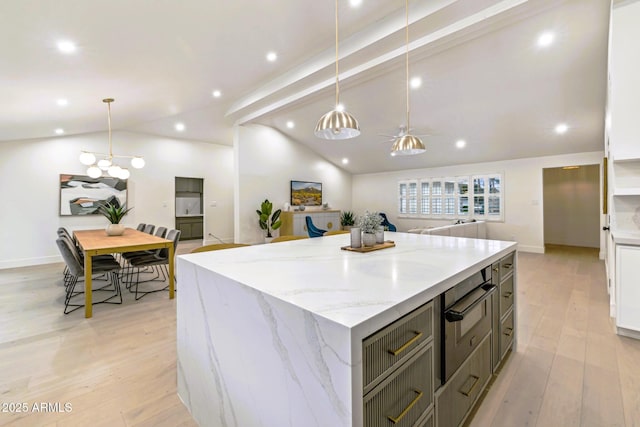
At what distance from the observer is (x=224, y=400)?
1.34 meters

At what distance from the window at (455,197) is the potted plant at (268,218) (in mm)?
4105

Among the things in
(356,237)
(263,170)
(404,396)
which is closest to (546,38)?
(356,237)

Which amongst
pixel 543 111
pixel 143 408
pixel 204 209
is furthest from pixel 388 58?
pixel 204 209

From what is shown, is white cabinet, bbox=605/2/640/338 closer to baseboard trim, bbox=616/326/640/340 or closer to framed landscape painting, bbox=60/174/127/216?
baseboard trim, bbox=616/326/640/340

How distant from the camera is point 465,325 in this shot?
146 cm

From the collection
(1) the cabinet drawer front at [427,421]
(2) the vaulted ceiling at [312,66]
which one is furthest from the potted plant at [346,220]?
(1) the cabinet drawer front at [427,421]

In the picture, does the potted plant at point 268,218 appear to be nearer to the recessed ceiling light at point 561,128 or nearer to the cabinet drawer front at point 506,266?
the cabinet drawer front at point 506,266

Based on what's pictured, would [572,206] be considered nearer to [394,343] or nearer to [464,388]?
[464,388]

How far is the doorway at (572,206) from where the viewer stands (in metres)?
7.33

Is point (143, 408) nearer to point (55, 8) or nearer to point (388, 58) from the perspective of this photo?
point (55, 8)

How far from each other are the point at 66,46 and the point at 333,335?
3.29 meters

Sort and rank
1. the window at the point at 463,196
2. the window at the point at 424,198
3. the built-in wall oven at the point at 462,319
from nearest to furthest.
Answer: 1. the built-in wall oven at the point at 462,319
2. the window at the point at 463,196
3. the window at the point at 424,198

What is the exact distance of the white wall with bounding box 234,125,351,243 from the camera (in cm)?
726

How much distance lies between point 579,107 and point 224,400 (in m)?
6.72
